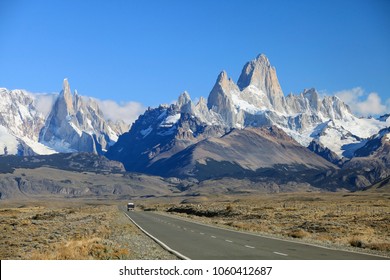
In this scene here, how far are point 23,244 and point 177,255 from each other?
15.8 metres

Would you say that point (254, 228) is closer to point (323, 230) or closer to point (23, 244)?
point (323, 230)

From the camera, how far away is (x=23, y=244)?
37.6 m

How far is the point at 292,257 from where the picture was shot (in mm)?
24859

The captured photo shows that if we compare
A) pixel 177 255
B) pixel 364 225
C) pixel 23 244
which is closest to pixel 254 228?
pixel 364 225
